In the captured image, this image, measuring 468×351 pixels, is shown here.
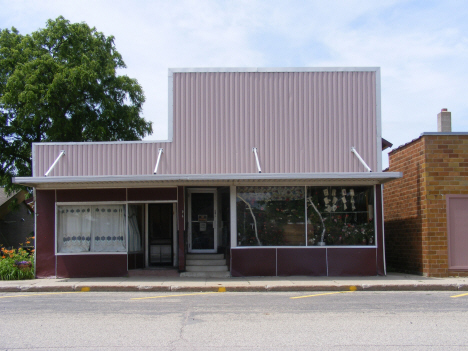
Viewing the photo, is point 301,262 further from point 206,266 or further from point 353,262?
point 206,266

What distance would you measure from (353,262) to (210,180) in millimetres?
4840

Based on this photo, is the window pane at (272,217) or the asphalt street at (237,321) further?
the window pane at (272,217)

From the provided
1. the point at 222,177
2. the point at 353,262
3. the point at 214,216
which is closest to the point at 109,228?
the point at 214,216

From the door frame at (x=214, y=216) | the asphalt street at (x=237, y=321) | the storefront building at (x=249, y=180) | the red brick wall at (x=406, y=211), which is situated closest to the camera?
the asphalt street at (x=237, y=321)

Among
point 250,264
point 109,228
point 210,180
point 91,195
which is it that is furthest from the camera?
point 109,228

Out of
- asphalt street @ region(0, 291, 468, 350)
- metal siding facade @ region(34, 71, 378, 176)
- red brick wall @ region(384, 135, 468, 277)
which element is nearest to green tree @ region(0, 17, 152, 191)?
metal siding facade @ region(34, 71, 378, 176)

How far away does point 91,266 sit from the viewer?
48.5 ft

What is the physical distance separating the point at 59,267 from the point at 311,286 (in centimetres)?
752

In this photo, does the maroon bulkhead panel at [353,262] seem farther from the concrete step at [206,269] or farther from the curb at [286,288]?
the concrete step at [206,269]

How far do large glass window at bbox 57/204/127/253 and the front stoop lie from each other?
81.2 inches

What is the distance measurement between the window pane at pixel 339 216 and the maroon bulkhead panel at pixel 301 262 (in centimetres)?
38

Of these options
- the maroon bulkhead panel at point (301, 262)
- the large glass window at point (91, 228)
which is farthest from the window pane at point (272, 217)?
the large glass window at point (91, 228)

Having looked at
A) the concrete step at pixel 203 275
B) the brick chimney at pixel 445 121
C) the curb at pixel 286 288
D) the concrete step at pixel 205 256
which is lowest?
the curb at pixel 286 288

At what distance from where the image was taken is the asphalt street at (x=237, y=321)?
6.77m
